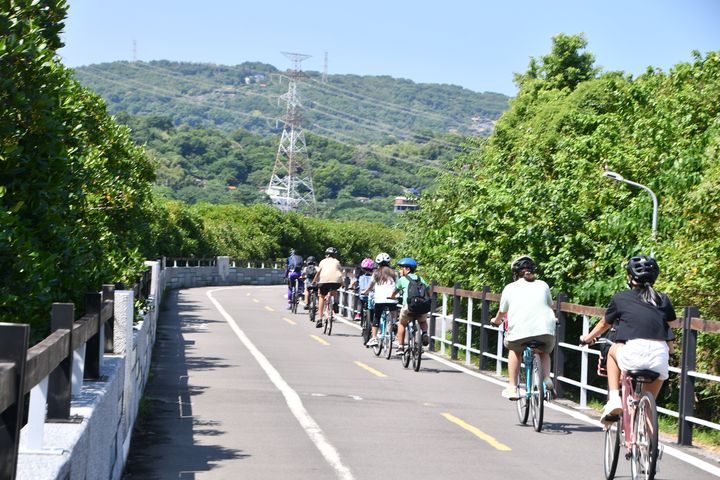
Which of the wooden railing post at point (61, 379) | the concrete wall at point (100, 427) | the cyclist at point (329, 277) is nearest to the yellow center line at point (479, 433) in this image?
Result: the concrete wall at point (100, 427)

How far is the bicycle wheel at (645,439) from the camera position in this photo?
7.93 meters

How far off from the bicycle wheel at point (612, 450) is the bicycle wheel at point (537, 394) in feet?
7.68

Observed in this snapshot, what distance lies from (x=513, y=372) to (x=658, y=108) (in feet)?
67.9

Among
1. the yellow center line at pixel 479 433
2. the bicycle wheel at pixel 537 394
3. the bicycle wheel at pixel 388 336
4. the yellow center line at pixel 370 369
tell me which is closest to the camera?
the yellow center line at pixel 479 433

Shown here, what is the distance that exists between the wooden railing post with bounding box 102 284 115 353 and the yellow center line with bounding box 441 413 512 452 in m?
3.73

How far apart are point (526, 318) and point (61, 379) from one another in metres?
6.80

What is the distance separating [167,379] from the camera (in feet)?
51.2

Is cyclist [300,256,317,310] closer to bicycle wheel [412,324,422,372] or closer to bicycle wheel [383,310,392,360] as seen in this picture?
bicycle wheel [383,310,392,360]

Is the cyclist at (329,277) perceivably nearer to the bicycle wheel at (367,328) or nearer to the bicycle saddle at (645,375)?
the bicycle wheel at (367,328)

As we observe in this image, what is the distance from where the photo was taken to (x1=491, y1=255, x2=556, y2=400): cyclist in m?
11.6

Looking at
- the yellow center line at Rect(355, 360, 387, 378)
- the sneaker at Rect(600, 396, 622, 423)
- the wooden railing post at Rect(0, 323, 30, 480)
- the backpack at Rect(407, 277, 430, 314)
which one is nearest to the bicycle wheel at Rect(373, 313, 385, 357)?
the yellow center line at Rect(355, 360, 387, 378)

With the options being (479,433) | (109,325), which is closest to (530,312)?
(479,433)

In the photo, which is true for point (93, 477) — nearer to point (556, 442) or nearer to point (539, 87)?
point (556, 442)

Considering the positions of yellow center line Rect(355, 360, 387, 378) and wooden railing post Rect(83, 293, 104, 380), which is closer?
wooden railing post Rect(83, 293, 104, 380)
